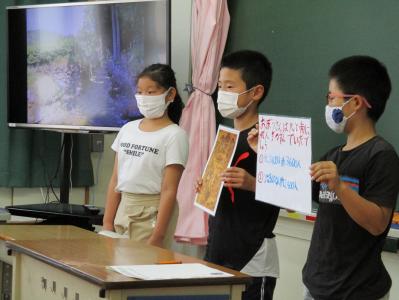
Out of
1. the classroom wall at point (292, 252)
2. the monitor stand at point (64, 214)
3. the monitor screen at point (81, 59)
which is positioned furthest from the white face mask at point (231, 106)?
the monitor stand at point (64, 214)

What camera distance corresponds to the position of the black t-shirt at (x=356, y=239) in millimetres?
1967

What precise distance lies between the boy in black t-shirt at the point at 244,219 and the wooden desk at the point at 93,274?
225 mm

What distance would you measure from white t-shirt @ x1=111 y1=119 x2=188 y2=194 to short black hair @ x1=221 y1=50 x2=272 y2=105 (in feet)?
1.55

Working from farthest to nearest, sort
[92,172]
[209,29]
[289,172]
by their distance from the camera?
1. [92,172]
2. [209,29]
3. [289,172]

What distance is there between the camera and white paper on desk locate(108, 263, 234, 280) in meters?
1.88

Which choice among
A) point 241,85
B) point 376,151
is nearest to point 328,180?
point 376,151

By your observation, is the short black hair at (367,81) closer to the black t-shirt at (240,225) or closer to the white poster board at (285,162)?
the white poster board at (285,162)

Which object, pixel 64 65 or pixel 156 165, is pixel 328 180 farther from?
pixel 64 65

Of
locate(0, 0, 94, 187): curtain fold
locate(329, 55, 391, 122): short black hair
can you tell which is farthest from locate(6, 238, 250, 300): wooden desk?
locate(0, 0, 94, 187): curtain fold

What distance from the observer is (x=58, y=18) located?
4.46 metres

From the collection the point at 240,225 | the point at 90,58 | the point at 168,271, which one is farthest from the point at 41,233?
the point at 90,58

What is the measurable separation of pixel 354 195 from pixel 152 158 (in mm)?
1263

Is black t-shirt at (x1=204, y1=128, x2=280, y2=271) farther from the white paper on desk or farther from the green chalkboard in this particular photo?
the green chalkboard

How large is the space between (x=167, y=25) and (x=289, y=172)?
2001 mm
